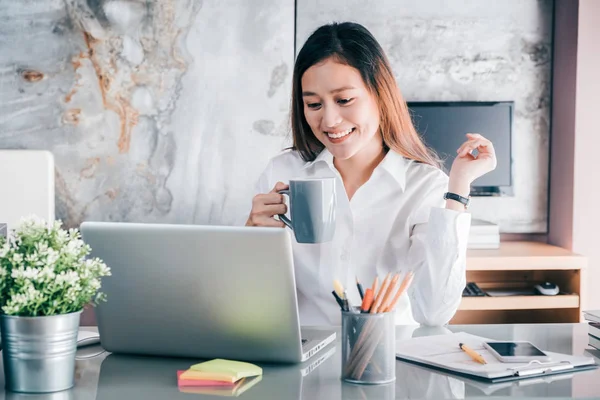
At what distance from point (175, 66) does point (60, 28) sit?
51 centimetres

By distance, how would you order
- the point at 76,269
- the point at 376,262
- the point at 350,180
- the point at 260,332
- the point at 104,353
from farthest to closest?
1. the point at 350,180
2. the point at 376,262
3. the point at 104,353
4. the point at 260,332
5. the point at 76,269

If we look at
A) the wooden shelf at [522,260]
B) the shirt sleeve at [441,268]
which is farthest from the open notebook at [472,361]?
the wooden shelf at [522,260]

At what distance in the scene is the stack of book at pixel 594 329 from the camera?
1.38 metres

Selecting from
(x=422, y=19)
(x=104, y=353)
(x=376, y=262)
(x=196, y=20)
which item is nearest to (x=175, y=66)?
(x=196, y=20)

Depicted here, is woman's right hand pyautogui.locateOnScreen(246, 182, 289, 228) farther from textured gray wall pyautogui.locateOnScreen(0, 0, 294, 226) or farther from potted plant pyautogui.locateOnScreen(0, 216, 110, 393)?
textured gray wall pyautogui.locateOnScreen(0, 0, 294, 226)

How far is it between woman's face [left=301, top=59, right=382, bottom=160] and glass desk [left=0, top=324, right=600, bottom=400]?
58 cm

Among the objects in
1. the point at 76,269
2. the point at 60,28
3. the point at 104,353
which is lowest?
the point at 104,353

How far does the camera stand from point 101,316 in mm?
1229

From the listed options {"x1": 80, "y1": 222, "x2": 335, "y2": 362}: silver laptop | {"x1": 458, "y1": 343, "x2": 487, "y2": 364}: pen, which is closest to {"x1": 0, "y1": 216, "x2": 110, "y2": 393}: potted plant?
{"x1": 80, "y1": 222, "x2": 335, "y2": 362}: silver laptop

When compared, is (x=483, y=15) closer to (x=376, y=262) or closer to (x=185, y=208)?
(x=185, y=208)

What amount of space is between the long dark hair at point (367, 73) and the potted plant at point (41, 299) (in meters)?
0.90

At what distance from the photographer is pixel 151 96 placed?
3.29m

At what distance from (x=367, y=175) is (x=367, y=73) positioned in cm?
28

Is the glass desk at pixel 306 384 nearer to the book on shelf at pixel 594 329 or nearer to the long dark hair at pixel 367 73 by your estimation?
the book on shelf at pixel 594 329
